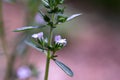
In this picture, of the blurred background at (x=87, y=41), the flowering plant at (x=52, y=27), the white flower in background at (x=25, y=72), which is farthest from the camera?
the blurred background at (x=87, y=41)

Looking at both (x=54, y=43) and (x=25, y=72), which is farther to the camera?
(x=25, y=72)

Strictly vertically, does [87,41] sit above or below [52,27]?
below

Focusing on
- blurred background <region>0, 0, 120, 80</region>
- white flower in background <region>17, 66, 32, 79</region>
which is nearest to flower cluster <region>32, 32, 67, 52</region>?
white flower in background <region>17, 66, 32, 79</region>

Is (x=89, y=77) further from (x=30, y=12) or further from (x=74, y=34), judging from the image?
(x=30, y=12)

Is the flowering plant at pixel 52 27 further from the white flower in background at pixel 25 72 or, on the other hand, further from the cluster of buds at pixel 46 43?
the white flower in background at pixel 25 72

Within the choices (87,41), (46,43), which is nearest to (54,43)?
(46,43)

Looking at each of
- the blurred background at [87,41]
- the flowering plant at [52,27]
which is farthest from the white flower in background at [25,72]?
the flowering plant at [52,27]

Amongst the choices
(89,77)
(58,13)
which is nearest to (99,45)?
(89,77)

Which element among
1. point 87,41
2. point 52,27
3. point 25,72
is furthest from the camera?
point 87,41

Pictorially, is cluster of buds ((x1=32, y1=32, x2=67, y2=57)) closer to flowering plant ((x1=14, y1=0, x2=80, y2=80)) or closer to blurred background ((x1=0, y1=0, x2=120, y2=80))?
flowering plant ((x1=14, y1=0, x2=80, y2=80))

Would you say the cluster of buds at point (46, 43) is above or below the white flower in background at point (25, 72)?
above

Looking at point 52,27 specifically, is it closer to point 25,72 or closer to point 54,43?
point 54,43
